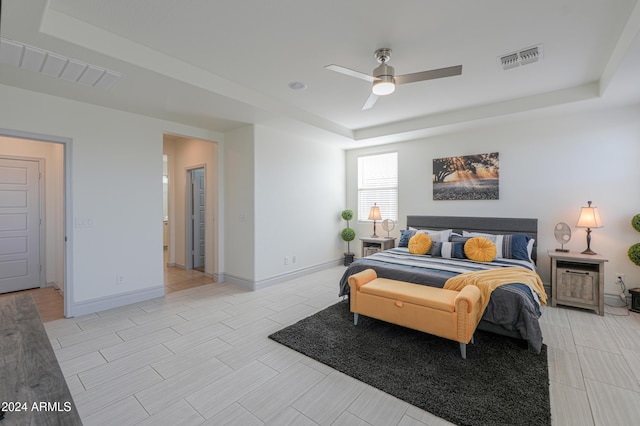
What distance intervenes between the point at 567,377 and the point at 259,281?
3799 millimetres

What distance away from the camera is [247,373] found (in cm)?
249

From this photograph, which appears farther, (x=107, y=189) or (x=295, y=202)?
(x=295, y=202)

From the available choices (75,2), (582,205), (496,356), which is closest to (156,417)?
(496,356)

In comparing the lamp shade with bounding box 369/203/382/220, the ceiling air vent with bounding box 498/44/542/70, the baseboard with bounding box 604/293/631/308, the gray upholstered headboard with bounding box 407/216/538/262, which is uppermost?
the ceiling air vent with bounding box 498/44/542/70

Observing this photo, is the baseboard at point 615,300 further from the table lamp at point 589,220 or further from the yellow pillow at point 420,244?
the yellow pillow at point 420,244

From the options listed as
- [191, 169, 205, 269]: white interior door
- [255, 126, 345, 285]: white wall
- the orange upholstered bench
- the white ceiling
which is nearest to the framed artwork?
the white ceiling

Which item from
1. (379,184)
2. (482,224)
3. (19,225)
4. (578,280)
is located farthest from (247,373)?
(19,225)

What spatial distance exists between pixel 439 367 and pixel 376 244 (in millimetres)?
3500

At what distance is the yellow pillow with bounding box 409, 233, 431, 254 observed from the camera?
442 cm

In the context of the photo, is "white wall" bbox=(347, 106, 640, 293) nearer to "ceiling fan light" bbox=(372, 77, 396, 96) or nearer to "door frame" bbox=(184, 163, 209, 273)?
"ceiling fan light" bbox=(372, 77, 396, 96)

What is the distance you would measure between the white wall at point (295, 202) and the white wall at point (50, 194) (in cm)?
305

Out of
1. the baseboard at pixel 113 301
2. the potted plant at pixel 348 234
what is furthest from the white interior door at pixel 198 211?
the potted plant at pixel 348 234

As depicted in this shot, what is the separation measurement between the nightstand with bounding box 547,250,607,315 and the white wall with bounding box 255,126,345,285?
3715 mm

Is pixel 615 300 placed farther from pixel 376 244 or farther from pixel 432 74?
pixel 432 74
